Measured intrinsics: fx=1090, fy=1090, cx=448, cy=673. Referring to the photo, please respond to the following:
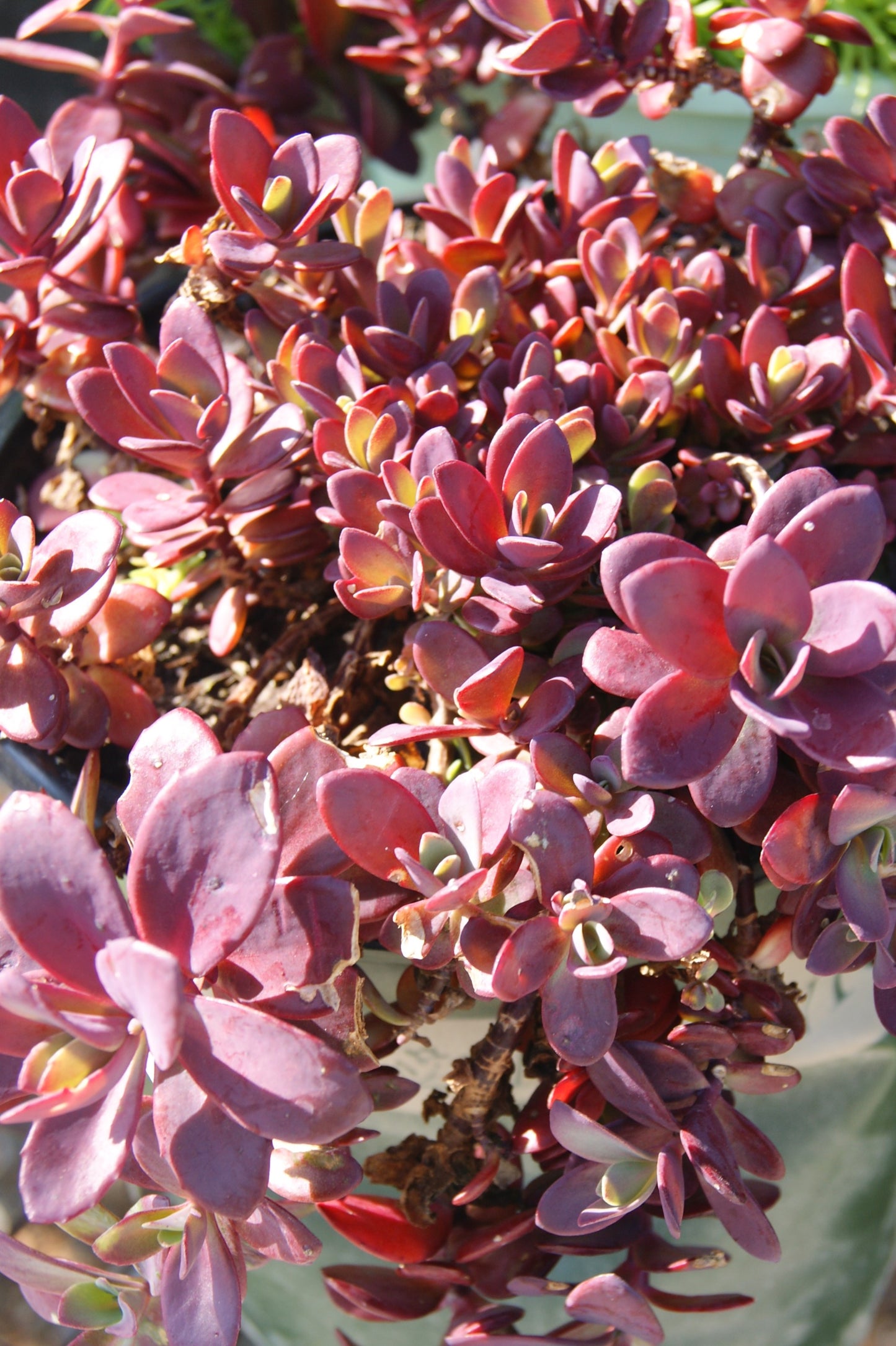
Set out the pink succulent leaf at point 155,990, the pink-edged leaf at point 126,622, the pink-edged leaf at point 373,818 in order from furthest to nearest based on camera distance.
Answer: the pink-edged leaf at point 126,622, the pink-edged leaf at point 373,818, the pink succulent leaf at point 155,990

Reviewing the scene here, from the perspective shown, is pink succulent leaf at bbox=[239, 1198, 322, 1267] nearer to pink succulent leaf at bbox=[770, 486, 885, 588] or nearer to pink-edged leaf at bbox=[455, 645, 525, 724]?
pink-edged leaf at bbox=[455, 645, 525, 724]

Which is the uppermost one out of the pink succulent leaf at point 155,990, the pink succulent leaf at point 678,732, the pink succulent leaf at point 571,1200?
the pink succulent leaf at point 678,732

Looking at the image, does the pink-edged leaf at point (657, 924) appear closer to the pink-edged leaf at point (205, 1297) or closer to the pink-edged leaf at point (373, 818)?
the pink-edged leaf at point (373, 818)

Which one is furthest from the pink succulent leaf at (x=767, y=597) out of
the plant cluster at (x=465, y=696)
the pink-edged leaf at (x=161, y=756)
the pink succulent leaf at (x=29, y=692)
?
the pink succulent leaf at (x=29, y=692)

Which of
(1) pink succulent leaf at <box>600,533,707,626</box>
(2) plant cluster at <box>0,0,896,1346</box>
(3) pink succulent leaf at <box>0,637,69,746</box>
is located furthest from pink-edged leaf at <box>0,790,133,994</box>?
(1) pink succulent leaf at <box>600,533,707,626</box>

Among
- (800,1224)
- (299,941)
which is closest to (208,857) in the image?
(299,941)

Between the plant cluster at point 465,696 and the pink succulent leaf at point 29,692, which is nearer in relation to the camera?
the plant cluster at point 465,696

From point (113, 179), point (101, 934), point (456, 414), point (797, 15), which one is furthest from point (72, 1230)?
point (797, 15)

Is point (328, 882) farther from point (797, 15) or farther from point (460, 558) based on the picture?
point (797, 15)
